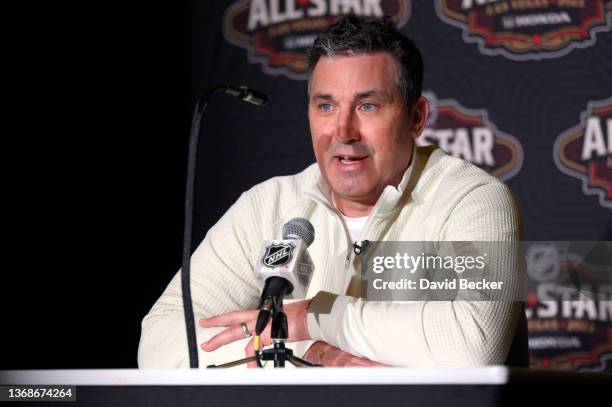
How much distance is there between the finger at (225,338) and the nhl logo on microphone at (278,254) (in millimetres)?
514

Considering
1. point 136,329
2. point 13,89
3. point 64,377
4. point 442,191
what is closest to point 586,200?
point 442,191

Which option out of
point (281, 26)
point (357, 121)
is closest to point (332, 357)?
point (357, 121)

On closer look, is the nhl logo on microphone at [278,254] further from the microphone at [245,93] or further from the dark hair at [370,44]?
the dark hair at [370,44]

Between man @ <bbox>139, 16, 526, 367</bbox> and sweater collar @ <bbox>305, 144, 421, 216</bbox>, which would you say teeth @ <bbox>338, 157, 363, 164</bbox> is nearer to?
man @ <bbox>139, 16, 526, 367</bbox>

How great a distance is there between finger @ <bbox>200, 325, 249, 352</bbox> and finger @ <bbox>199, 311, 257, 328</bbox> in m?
0.02

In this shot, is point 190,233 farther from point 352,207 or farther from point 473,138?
point 473,138

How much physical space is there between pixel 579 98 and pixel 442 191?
3.87 feet

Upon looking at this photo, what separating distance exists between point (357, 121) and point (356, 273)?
1.49 feet

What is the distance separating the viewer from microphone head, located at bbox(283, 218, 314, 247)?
1.62m

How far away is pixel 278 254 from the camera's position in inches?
58.2

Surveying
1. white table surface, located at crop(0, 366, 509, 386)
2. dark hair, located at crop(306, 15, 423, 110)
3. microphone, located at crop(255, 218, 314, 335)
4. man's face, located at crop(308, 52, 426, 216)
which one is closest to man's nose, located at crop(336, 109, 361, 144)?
man's face, located at crop(308, 52, 426, 216)

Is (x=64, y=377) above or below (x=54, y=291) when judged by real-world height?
below

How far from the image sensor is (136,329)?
3299 mm

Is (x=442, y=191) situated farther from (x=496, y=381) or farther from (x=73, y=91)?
(x=73, y=91)
